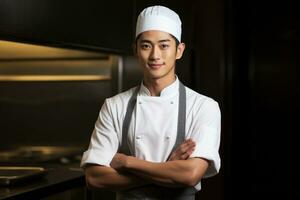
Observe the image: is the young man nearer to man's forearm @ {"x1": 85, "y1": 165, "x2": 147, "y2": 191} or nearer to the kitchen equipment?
man's forearm @ {"x1": 85, "y1": 165, "x2": 147, "y2": 191}

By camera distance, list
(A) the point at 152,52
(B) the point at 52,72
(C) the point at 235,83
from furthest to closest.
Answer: (C) the point at 235,83
(B) the point at 52,72
(A) the point at 152,52

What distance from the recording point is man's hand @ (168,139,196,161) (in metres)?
1.12

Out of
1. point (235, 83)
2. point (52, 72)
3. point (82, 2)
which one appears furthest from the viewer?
point (235, 83)

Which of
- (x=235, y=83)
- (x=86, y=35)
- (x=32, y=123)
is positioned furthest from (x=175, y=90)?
(x=235, y=83)

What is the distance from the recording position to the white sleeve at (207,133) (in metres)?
1.14

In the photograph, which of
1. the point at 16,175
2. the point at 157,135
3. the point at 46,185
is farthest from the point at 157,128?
the point at 16,175

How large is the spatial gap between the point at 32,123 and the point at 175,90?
1.35 meters

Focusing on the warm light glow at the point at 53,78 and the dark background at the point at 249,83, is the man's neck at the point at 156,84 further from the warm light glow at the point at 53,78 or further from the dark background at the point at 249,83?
the dark background at the point at 249,83

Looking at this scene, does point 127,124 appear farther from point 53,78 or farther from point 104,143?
point 53,78

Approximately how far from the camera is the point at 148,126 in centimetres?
116

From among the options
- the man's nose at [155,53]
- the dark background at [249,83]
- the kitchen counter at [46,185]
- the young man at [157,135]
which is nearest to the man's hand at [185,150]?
the young man at [157,135]

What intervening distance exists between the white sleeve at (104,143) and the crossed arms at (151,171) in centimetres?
2

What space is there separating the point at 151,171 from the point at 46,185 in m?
0.76

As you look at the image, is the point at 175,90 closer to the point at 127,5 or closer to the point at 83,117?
the point at 127,5
